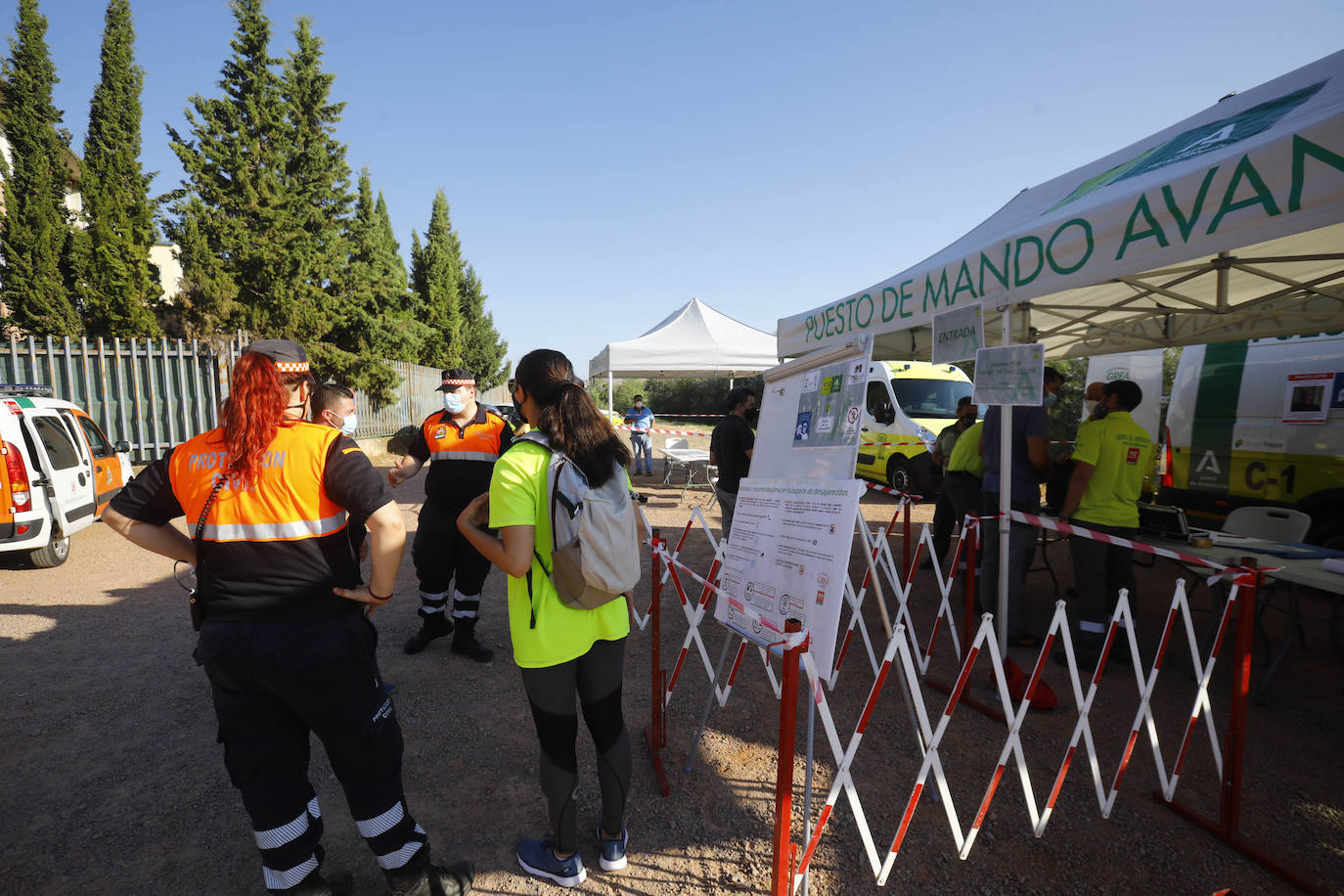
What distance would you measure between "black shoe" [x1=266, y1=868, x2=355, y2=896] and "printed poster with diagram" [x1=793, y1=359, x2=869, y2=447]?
7.44 feet

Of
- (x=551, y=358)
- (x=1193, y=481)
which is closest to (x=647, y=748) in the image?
(x=551, y=358)

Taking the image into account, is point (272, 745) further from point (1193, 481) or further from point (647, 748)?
point (1193, 481)

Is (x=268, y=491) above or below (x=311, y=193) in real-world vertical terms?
below

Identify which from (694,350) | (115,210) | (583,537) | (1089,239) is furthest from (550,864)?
(115,210)

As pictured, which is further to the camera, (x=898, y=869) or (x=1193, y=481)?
(x=1193, y=481)

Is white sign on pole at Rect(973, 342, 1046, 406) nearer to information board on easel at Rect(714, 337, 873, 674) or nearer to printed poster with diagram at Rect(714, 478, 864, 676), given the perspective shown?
information board on easel at Rect(714, 337, 873, 674)

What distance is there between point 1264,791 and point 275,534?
13.3 feet

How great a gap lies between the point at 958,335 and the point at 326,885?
13.0ft

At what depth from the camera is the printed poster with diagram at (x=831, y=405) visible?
7.55ft

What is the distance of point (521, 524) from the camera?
1857 millimetres

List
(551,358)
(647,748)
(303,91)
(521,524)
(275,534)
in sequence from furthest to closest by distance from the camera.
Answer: (303,91) → (647,748) → (551,358) → (521,524) → (275,534)

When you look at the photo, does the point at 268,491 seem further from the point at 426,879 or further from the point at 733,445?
the point at 733,445

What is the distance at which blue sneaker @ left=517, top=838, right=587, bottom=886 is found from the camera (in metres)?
2.21

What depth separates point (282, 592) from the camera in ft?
5.67
